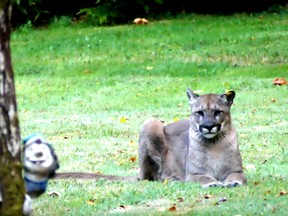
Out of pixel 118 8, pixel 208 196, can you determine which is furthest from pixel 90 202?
pixel 118 8

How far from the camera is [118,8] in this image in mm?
28109

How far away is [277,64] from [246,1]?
24.0 ft

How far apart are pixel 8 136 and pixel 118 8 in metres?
23.3

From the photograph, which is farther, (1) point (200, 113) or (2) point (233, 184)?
(1) point (200, 113)

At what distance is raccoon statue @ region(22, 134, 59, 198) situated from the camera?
4980mm

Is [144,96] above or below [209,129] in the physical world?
below

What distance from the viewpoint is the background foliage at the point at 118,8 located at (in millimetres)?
28016

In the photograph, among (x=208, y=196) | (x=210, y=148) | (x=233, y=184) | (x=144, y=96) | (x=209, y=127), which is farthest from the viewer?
(x=144, y=96)

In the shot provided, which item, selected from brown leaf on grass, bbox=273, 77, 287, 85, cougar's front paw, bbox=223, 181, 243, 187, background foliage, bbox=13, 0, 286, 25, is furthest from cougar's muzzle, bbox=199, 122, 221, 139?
background foliage, bbox=13, 0, 286, 25

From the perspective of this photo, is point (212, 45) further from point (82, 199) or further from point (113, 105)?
point (82, 199)

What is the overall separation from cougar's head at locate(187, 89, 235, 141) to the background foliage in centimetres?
1814

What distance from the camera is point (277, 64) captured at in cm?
Answer: 2181

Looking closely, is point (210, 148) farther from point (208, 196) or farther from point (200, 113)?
point (208, 196)

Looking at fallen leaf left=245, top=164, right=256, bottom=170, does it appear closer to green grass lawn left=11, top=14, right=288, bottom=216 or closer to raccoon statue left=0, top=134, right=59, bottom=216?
green grass lawn left=11, top=14, right=288, bottom=216
